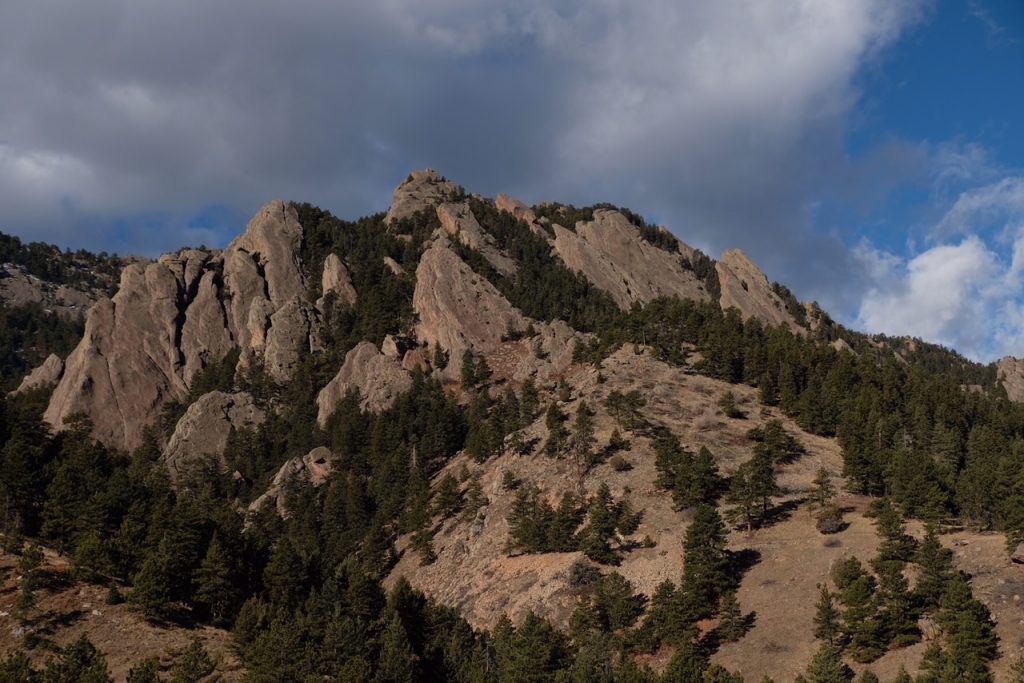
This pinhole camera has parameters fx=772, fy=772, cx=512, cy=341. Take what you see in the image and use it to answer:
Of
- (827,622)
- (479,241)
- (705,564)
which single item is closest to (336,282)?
(479,241)

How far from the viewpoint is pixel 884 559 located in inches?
2670

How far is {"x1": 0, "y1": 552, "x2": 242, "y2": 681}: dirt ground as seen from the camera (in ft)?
167

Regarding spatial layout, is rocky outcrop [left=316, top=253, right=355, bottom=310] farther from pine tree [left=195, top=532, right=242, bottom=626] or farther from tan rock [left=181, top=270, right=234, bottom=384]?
pine tree [left=195, top=532, right=242, bottom=626]

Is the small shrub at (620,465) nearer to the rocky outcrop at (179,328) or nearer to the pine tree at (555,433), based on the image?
the pine tree at (555,433)

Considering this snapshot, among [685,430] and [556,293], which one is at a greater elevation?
[556,293]

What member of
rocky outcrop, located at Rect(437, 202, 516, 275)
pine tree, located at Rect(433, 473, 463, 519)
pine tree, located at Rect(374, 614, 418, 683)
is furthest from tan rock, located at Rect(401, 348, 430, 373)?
pine tree, located at Rect(374, 614, 418, 683)

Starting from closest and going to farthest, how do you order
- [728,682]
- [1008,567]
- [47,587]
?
[728,682]
[47,587]
[1008,567]

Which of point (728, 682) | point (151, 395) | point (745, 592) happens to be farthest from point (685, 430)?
point (151, 395)

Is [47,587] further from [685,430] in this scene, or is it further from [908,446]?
[908,446]

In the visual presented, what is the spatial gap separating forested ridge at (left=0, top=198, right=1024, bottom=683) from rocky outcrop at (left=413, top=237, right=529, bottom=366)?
7136 millimetres

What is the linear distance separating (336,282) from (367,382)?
136ft

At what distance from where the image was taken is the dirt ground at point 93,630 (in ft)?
167

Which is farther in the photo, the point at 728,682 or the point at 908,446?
the point at 908,446

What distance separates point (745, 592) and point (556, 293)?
105369 millimetres
